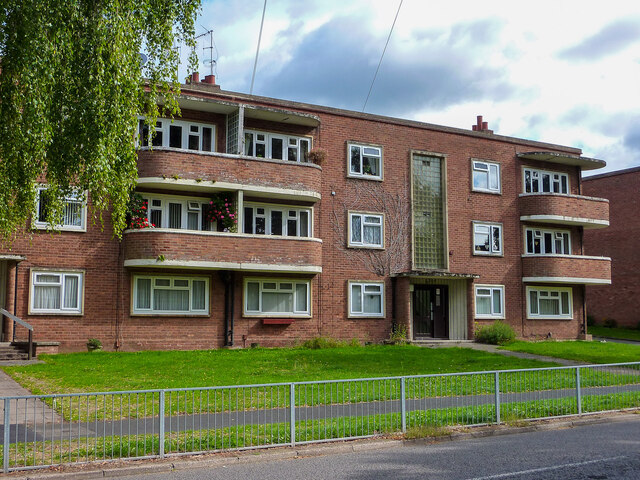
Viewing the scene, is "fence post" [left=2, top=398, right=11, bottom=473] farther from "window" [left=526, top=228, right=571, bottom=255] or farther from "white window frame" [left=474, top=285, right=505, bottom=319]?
"window" [left=526, top=228, right=571, bottom=255]

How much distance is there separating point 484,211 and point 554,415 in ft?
62.7

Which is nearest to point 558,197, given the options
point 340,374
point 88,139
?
point 340,374

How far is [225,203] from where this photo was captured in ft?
81.0

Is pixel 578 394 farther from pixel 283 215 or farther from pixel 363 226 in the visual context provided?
pixel 363 226

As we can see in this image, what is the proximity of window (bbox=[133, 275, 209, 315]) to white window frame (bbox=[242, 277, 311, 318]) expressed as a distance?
146 cm

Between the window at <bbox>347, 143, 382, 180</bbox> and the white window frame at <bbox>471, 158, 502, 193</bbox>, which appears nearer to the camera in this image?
the window at <bbox>347, 143, 382, 180</bbox>

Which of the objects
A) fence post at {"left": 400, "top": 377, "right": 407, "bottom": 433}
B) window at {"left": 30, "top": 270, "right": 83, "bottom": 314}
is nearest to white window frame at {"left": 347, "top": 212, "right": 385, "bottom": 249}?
window at {"left": 30, "top": 270, "right": 83, "bottom": 314}

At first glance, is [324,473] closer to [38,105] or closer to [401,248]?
[38,105]

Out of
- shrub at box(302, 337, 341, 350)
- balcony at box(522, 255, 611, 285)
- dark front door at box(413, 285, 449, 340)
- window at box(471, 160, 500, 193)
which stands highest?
window at box(471, 160, 500, 193)

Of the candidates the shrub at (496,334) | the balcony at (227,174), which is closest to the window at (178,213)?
the balcony at (227,174)

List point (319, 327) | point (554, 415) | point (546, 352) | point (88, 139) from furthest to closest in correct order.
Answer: point (319, 327)
point (546, 352)
point (554, 415)
point (88, 139)

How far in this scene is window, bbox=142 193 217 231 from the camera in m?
24.3

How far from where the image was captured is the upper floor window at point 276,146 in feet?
85.7

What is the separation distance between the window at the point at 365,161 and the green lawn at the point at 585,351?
27.2 ft
